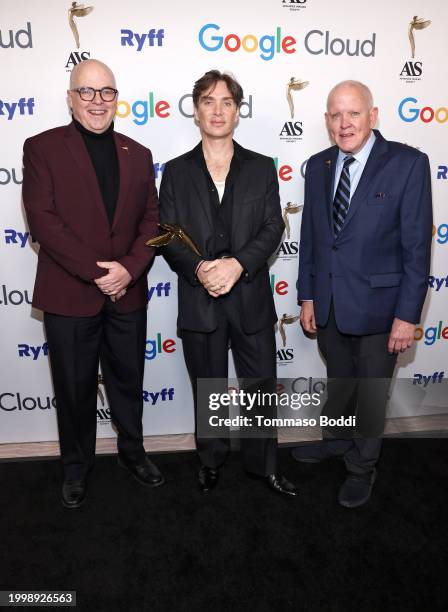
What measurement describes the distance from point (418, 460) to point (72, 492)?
1928 millimetres

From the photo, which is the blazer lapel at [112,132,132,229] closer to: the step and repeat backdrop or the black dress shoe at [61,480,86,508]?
the step and repeat backdrop

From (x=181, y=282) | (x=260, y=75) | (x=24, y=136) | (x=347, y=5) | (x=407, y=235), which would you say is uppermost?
(x=347, y=5)

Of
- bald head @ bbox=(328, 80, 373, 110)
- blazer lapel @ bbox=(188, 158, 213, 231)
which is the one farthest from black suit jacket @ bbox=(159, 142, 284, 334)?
bald head @ bbox=(328, 80, 373, 110)

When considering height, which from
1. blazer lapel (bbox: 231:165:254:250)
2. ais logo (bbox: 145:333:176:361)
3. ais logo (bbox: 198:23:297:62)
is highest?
ais logo (bbox: 198:23:297:62)

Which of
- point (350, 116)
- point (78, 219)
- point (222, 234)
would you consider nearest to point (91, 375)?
point (78, 219)

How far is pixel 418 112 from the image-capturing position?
9.76 feet

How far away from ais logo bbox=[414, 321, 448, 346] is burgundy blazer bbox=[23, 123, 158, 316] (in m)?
1.92

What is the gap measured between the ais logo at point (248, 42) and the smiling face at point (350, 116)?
641 millimetres

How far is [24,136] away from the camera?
2740 mm

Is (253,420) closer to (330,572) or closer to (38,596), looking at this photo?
(330,572)

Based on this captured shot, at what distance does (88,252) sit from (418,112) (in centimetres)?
205

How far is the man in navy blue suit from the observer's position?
2.32 metres

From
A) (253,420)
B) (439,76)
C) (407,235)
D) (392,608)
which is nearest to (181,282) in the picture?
(253,420)

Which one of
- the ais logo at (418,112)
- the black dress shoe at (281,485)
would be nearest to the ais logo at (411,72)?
the ais logo at (418,112)
